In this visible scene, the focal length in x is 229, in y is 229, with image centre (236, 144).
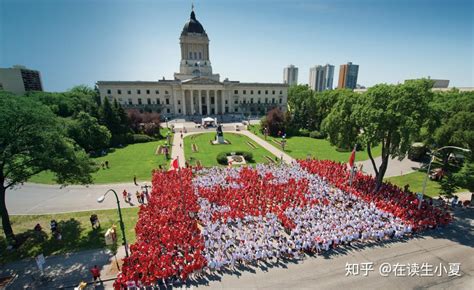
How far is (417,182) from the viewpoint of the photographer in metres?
26.1

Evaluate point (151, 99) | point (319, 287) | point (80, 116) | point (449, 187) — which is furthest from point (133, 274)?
point (151, 99)

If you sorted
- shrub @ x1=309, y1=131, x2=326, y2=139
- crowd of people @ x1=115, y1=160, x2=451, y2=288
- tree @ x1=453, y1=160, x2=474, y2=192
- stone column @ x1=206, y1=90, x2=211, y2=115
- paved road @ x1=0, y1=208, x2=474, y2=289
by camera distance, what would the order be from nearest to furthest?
paved road @ x1=0, y1=208, x2=474, y2=289, crowd of people @ x1=115, y1=160, x2=451, y2=288, tree @ x1=453, y1=160, x2=474, y2=192, shrub @ x1=309, y1=131, x2=326, y2=139, stone column @ x1=206, y1=90, x2=211, y2=115

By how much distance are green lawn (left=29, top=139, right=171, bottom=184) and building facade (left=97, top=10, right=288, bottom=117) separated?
36.2m

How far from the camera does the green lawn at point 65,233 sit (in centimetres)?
1469

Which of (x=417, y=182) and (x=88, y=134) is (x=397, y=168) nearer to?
(x=417, y=182)

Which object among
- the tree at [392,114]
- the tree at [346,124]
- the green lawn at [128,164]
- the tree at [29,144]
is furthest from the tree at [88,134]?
the tree at [392,114]

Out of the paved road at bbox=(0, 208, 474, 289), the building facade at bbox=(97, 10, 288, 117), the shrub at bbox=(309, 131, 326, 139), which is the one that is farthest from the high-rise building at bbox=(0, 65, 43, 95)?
the shrub at bbox=(309, 131, 326, 139)

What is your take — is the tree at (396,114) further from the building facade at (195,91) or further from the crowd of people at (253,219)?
the building facade at (195,91)

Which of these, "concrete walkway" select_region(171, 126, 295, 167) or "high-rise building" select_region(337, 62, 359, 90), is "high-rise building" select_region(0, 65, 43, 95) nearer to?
"concrete walkway" select_region(171, 126, 295, 167)

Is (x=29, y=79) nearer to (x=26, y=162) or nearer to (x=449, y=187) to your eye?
(x=26, y=162)

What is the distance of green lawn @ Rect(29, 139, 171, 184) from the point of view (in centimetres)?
2685

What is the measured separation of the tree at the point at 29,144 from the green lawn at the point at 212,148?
17.6 metres

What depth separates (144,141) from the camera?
1783 inches

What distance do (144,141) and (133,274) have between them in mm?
37106
